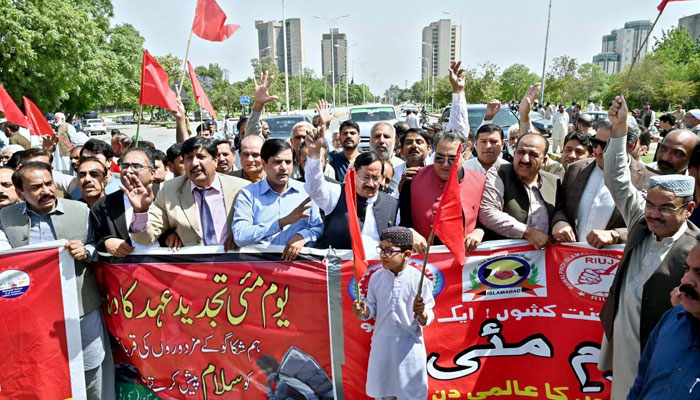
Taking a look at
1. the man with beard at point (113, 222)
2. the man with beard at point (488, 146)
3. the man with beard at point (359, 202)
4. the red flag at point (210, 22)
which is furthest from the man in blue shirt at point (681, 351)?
the red flag at point (210, 22)

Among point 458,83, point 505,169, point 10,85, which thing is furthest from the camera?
point 10,85

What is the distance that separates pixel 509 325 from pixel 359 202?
1.29 meters

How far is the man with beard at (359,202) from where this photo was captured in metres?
3.35

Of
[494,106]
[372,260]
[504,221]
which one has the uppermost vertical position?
[494,106]

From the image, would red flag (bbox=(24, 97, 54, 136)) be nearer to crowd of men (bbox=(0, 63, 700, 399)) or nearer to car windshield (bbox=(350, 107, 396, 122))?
crowd of men (bbox=(0, 63, 700, 399))

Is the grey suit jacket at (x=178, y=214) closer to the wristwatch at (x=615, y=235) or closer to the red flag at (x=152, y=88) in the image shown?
the red flag at (x=152, y=88)

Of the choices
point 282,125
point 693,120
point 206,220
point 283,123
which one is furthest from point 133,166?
point 693,120

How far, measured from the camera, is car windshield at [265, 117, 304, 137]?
13.6 m

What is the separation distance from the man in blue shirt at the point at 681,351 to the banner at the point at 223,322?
1.96 m

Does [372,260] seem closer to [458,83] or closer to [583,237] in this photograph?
[583,237]

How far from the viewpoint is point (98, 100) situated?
3066cm

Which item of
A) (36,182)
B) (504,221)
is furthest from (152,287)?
(504,221)

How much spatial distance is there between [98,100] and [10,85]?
9.71 m

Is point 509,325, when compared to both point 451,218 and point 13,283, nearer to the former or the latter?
point 451,218
